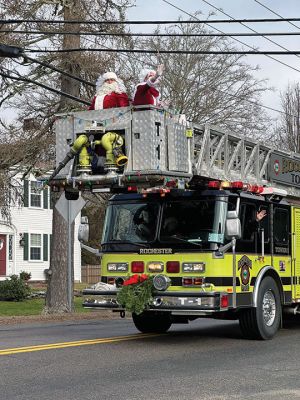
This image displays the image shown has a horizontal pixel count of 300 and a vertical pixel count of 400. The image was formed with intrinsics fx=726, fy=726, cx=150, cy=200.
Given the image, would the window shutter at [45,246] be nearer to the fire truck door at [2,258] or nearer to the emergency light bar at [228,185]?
the fire truck door at [2,258]

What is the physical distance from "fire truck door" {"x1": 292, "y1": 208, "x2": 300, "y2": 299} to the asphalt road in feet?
2.65

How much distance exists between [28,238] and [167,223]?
27.7 meters

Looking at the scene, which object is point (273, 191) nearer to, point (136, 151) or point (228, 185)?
point (228, 185)

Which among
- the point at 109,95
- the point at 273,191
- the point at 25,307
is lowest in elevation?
the point at 25,307

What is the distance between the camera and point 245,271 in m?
11.3

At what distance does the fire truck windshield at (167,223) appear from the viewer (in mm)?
10938

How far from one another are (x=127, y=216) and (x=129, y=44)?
9.24m

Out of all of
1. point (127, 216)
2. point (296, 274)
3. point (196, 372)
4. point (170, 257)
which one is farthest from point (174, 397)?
point (296, 274)

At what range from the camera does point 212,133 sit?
1118cm

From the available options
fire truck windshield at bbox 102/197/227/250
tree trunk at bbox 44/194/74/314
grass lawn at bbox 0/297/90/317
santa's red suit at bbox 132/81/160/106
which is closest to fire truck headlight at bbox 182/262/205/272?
fire truck windshield at bbox 102/197/227/250

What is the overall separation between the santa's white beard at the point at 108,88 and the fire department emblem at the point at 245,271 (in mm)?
3258

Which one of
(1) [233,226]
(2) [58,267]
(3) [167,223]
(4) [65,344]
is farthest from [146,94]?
(2) [58,267]

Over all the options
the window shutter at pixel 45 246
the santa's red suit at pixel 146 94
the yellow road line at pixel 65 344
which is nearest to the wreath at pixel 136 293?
the yellow road line at pixel 65 344

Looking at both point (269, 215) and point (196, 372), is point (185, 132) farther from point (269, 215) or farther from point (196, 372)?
point (196, 372)
